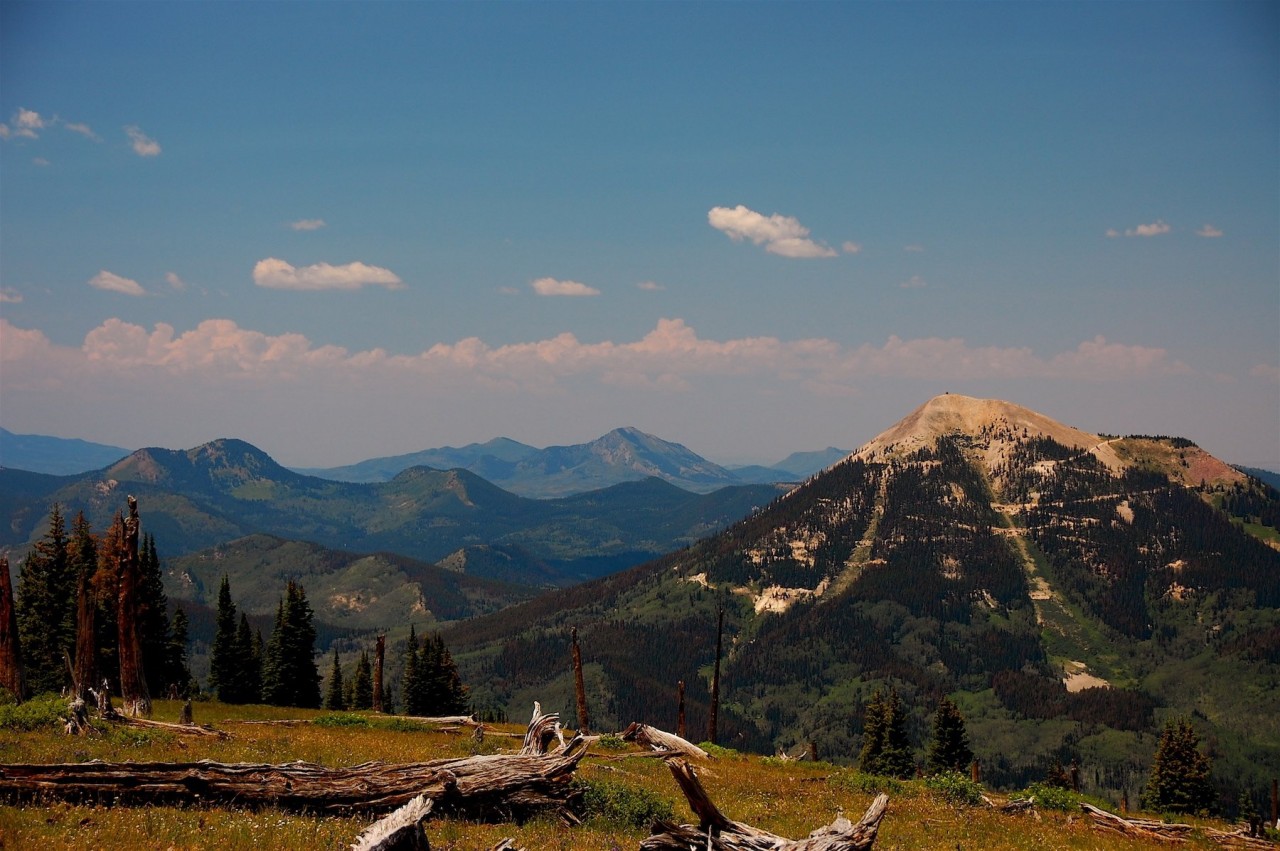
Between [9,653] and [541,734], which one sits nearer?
[541,734]

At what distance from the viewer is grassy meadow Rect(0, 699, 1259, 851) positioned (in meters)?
13.3

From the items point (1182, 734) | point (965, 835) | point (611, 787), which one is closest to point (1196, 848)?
point (965, 835)

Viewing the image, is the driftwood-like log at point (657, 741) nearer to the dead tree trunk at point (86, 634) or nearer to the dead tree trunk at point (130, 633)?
the dead tree trunk at point (130, 633)

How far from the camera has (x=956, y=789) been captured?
1158 inches

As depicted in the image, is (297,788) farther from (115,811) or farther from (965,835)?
(965,835)

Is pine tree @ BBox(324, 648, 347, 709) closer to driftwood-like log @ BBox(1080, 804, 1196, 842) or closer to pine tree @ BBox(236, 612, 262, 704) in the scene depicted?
pine tree @ BBox(236, 612, 262, 704)

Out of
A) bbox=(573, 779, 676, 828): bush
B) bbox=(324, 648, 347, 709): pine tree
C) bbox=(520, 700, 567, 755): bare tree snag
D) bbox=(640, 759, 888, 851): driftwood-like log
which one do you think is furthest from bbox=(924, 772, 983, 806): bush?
bbox=(324, 648, 347, 709): pine tree

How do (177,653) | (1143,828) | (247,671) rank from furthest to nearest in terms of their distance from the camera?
(247,671) → (177,653) → (1143,828)

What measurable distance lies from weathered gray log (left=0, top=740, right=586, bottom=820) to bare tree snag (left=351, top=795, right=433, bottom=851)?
2822 millimetres

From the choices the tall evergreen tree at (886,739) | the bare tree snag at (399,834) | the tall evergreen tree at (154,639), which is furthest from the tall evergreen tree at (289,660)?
the bare tree snag at (399,834)

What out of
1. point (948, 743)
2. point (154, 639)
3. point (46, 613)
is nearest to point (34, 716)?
point (46, 613)

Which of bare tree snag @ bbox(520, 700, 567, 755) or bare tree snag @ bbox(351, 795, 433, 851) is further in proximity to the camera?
bare tree snag @ bbox(520, 700, 567, 755)

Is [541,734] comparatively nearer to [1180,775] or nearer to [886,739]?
[886,739]

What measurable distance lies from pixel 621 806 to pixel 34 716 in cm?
2194
